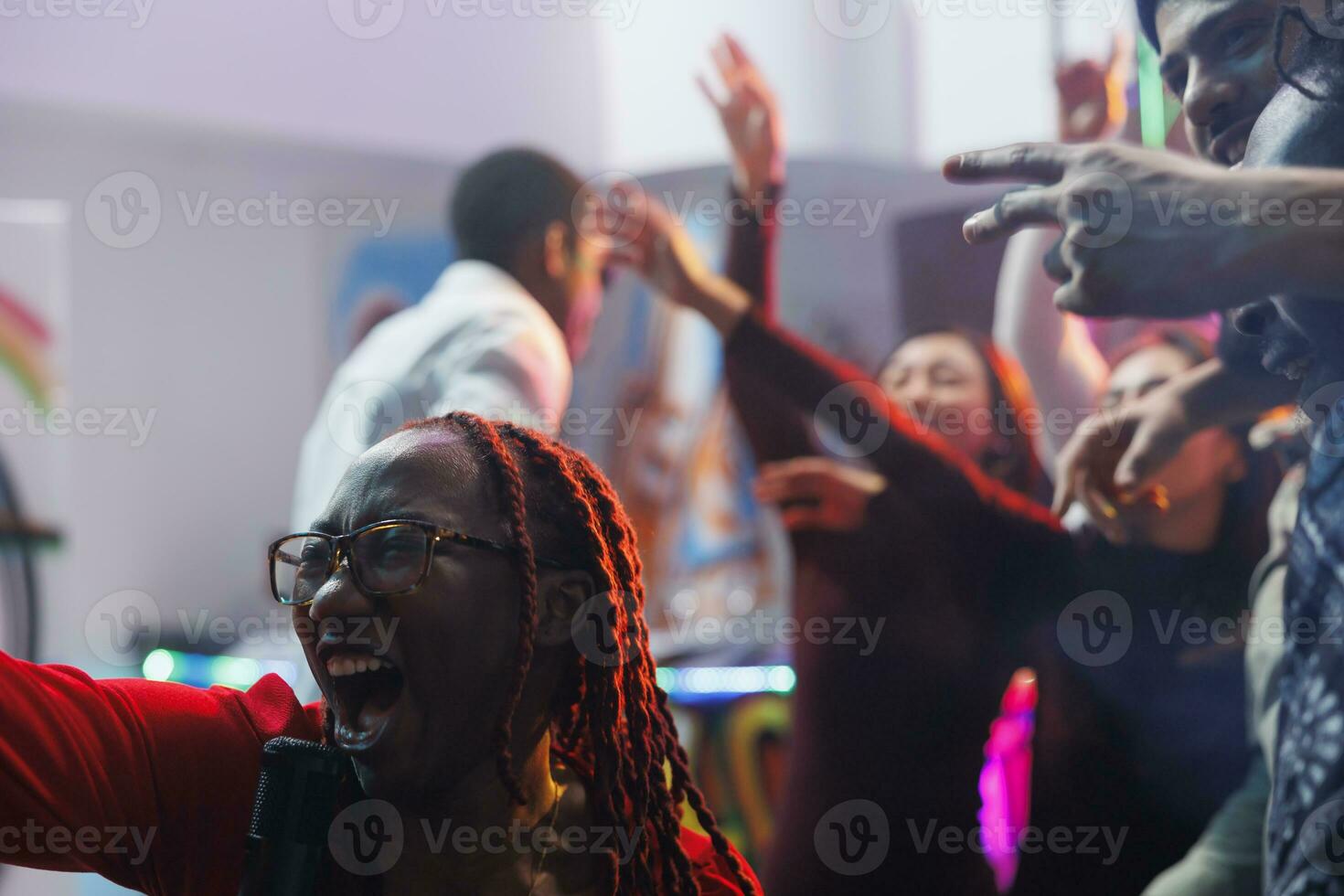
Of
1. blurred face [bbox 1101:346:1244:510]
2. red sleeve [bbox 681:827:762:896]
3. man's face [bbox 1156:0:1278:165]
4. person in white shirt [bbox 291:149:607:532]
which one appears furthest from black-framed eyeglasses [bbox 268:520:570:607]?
blurred face [bbox 1101:346:1244:510]

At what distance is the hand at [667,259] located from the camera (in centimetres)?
303

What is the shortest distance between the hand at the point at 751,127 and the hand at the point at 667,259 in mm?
218

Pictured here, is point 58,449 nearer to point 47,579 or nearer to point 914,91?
point 47,579

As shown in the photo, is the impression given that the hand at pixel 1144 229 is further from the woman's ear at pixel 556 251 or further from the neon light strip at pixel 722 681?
the neon light strip at pixel 722 681

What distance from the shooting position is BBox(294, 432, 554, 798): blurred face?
110 cm

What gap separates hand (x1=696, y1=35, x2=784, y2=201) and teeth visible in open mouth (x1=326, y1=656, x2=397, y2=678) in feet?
7.14

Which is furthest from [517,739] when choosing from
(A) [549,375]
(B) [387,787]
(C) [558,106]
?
(C) [558,106]

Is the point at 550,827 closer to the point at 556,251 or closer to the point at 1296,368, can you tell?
the point at 1296,368

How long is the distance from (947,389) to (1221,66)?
4.85 ft

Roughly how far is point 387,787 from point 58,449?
232 cm

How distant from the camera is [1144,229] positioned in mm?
1215

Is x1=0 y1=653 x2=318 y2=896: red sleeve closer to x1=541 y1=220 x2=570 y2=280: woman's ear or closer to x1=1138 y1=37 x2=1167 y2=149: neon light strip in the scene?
x1=541 y1=220 x2=570 y2=280: woman's ear

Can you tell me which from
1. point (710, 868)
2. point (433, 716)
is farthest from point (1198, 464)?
point (433, 716)

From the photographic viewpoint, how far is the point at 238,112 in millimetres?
3775
